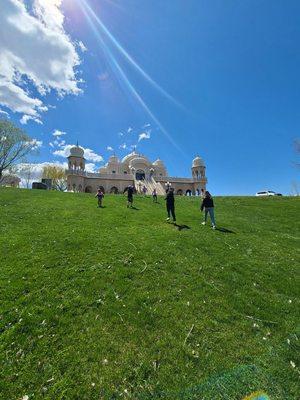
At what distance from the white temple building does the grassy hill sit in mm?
46841

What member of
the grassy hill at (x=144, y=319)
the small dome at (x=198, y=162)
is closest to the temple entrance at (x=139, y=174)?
the small dome at (x=198, y=162)

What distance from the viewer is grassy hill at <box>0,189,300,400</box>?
188 inches

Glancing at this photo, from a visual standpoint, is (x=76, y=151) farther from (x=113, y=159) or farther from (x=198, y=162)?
(x=198, y=162)

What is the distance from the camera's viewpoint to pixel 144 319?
6.48m

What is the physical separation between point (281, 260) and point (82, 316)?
9.70m

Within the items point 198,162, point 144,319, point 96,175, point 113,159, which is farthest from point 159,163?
point 144,319

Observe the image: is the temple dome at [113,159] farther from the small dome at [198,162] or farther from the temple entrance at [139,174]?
the small dome at [198,162]

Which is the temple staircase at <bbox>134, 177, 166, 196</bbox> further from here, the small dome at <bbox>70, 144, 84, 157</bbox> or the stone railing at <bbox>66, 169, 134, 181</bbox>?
the small dome at <bbox>70, 144, 84, 157</bbox>

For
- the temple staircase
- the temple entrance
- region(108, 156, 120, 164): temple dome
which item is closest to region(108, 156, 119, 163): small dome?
region(108, 156, 120, 164): temple dome

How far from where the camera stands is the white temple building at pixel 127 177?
66812 millimetres

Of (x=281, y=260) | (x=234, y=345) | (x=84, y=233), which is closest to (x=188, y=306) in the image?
(x=234, y=345)

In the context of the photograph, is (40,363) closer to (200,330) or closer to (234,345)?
(200,330)

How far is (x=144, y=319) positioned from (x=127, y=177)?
66277 millimetres

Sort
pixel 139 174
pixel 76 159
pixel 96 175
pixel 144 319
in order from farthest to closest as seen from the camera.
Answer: pixel 139 174, pixel 76 159, pixel 96 175, pixel 144 319
